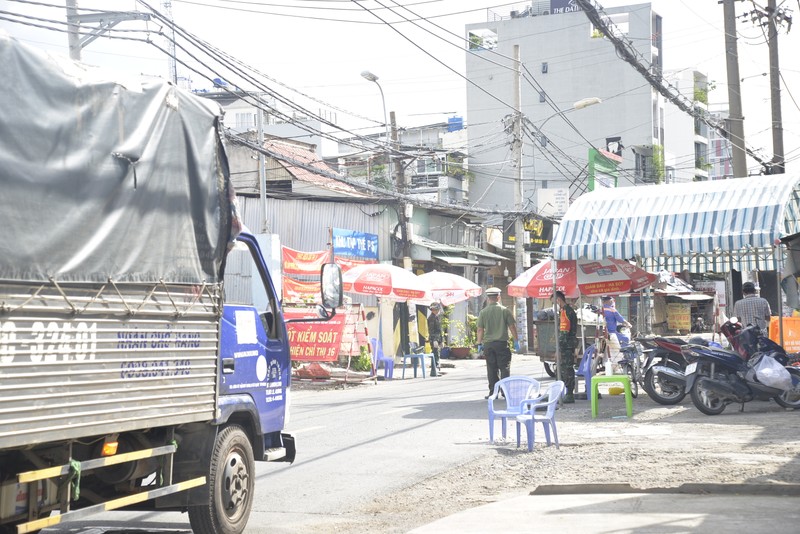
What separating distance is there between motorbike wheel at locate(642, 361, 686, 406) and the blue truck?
34.0ft

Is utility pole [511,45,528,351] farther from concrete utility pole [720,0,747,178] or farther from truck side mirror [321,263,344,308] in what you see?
truck side mirror [321,263,344,308]

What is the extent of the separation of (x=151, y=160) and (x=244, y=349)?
183 cm

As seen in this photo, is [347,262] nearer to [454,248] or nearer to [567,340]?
[454,248]

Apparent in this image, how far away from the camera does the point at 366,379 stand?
2462 centimetres

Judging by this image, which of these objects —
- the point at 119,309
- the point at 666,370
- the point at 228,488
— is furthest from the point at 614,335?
the point at 119,309

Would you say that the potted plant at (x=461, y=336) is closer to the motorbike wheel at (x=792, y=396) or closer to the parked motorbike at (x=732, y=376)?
the parked motorbike at (x=732, y=376)

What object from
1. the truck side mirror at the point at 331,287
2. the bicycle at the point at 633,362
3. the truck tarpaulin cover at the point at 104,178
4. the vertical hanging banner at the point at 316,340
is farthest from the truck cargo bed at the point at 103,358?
the vertical hanging banner at the point at 316,340

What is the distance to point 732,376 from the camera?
1545 centimetres

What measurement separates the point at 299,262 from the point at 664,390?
12.6 m

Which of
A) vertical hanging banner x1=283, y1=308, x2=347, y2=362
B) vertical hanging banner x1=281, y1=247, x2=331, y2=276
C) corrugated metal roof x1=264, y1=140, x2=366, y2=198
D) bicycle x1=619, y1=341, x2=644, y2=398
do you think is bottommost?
bicycle x1=619, y1=341, x2=644, y2=398

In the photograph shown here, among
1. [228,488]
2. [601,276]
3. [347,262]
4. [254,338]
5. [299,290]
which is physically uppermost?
[347,262]

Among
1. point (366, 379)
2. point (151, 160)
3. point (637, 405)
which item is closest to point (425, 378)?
point (366, 379)

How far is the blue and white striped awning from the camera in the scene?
1656cm

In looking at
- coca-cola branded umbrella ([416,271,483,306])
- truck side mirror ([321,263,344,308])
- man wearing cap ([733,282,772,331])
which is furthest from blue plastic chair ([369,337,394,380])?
truck side mirror ([321,263,344,308])
